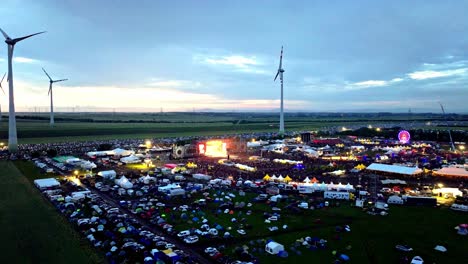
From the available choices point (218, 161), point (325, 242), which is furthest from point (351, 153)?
point (325, 242)

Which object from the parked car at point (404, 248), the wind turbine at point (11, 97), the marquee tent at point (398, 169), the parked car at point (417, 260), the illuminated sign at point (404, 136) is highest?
the wind turbine at point (11, 97)

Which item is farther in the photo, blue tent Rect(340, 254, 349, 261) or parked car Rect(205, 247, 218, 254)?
parked car Rect(205, 247, 218, 254)

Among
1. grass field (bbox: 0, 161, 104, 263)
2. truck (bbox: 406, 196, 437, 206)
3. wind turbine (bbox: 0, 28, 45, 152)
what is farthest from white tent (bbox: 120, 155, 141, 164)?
truck (bbox: 406, 196, 437, 206)

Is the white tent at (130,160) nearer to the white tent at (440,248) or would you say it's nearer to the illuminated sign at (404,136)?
the white tent at (440,248)

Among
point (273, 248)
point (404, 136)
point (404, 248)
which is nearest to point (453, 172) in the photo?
point (404, 248)

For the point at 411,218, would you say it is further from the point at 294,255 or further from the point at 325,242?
the point at 294,255

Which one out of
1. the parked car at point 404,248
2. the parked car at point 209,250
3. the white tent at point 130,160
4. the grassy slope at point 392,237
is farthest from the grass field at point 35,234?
the white tent at point 130,160

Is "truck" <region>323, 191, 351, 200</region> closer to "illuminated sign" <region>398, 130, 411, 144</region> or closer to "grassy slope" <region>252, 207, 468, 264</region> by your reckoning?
"grassy slope" <region>252, 207, 468, 264</region>
